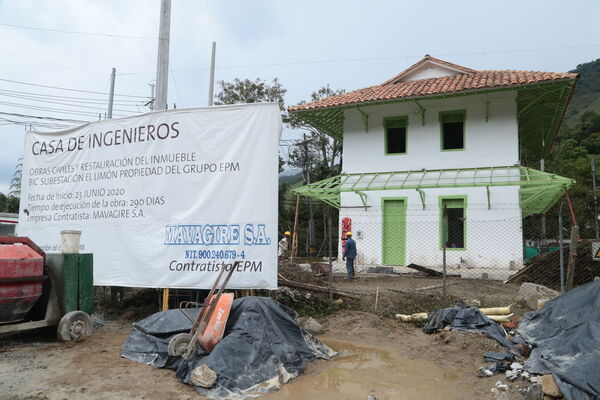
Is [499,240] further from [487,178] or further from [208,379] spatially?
[208,379]

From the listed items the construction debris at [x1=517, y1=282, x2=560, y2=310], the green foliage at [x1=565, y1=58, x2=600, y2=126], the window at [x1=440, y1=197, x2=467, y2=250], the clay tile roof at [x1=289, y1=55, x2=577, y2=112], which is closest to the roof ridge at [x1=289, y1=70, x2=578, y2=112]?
the clay tile roof at [x1=289, y1=55, x2=577, y2=112]

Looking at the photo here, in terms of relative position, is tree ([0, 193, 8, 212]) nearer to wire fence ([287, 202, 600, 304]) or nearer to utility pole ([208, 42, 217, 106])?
utility pole ([208, 42, 217, 106])

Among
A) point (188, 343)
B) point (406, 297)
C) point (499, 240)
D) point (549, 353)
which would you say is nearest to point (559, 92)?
point (499, 240)

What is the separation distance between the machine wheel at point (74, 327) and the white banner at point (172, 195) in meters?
1.26

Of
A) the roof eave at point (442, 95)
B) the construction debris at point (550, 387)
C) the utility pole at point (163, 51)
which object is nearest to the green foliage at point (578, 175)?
the roof eave at point (442, 95)

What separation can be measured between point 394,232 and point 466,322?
1110 cm

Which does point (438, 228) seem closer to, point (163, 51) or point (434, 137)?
point (434, 137)

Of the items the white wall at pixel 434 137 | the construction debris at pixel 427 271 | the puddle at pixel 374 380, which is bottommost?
the puddle at pixel 374 380

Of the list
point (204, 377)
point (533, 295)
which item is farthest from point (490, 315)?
point (204, 377)

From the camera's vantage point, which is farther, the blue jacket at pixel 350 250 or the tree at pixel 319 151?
the tree at pixel 319 151

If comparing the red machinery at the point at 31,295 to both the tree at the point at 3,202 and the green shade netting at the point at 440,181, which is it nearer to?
the green shade netting at the point at 440,181

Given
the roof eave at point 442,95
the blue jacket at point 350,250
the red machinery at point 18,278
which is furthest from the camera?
the roof eave at point 442,95

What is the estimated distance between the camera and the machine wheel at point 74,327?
6.45 meters

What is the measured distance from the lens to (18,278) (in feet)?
20.0
